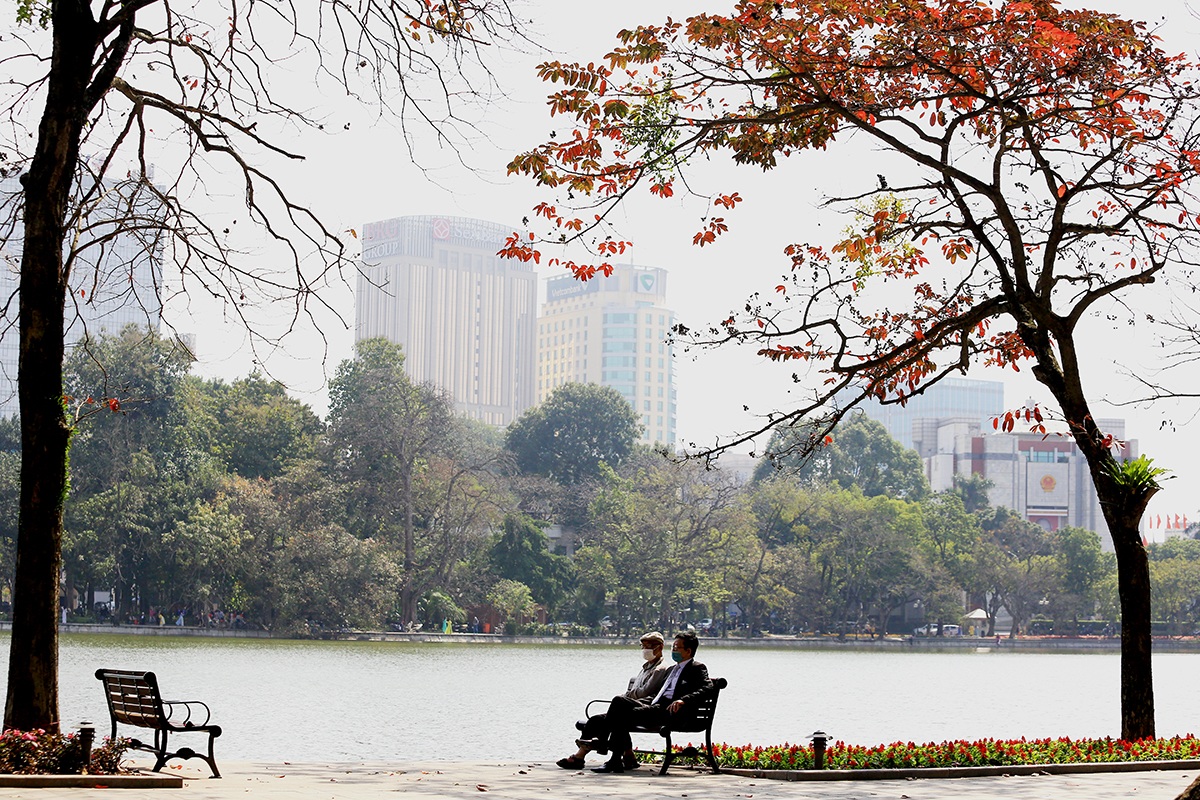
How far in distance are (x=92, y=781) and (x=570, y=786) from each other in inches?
115

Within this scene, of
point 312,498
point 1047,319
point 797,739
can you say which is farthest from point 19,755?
point 312,498

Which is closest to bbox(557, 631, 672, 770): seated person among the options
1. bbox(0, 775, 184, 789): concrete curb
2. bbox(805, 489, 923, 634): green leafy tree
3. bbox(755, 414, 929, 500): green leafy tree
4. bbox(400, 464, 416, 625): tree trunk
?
bbox(0, 775, 184, 789): concrete curb

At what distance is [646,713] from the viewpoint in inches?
426

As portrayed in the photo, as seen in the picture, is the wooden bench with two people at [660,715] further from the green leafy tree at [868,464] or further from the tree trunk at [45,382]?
the green leafy tree at [868,464]

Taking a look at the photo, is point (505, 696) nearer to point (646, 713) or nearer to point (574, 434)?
point (646, 713)

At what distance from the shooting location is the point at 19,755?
8.67 m

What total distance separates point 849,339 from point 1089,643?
77.8 m

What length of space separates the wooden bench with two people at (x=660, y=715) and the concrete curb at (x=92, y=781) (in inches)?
125

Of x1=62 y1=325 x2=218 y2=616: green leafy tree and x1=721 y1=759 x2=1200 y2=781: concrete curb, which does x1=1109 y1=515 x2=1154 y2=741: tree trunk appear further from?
x1=62 y1=325 x2=218 y2=616: green leafy tree

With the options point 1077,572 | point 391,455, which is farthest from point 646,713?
point 1077,572

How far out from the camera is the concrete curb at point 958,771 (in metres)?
10.3

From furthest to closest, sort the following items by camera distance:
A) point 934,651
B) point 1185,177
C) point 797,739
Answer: point 934,651
point 797,739
point 1185,177

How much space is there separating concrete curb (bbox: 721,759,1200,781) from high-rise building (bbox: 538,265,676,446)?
17083 cm

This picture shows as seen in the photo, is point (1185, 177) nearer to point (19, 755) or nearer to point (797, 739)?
point (19, 755)
